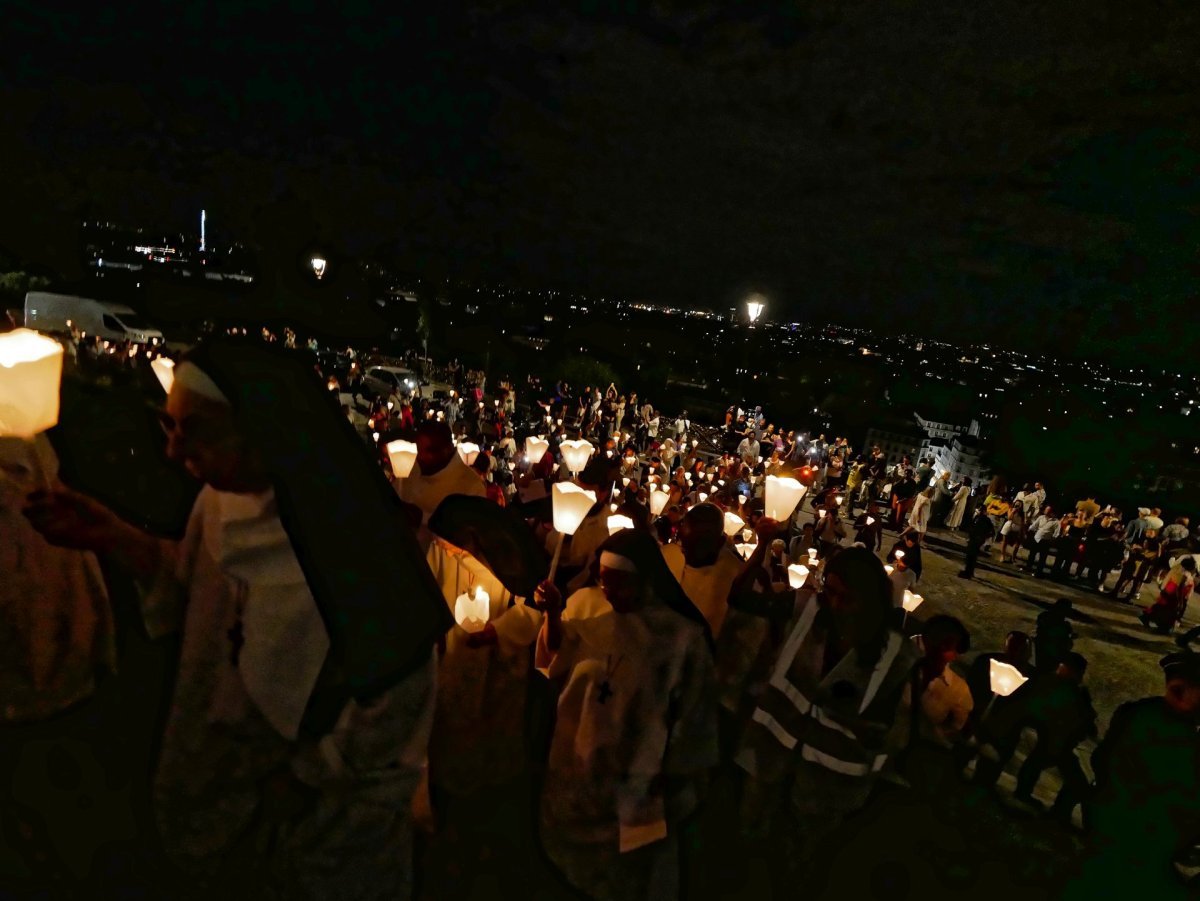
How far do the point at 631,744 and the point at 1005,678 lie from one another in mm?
2947

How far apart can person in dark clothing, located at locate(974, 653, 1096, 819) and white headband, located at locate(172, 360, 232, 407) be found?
15.3 ft

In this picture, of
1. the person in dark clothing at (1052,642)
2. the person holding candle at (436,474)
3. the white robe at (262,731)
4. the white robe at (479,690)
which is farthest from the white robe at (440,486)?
the person in dark clothing at (1052,642)

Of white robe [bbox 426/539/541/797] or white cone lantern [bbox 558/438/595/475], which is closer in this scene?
white robe [bbox 426/539/541/797]

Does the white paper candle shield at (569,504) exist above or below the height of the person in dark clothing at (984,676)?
above

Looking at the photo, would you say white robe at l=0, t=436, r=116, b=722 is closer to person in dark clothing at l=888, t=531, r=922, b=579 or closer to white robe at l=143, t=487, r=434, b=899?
white robe at l=143, t=487, r=434, b=899

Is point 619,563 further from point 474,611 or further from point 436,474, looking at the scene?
point 436,474

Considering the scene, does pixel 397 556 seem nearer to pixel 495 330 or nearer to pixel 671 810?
pixel 671 810

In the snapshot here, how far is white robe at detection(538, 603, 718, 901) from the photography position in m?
2.56

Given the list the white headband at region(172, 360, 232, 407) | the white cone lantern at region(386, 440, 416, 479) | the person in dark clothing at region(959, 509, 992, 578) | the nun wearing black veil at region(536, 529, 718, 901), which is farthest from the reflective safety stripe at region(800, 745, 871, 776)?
the person in dark clothing at region(959, 509, 992, 578)

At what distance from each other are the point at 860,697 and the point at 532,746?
1.83 meters

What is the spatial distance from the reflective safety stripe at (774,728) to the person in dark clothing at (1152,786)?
131cm

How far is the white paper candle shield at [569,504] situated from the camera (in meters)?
4.09

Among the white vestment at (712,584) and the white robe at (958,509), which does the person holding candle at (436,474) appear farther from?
the white robe at (958,509)

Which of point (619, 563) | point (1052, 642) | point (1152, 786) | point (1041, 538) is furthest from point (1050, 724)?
point (1041, 538)
